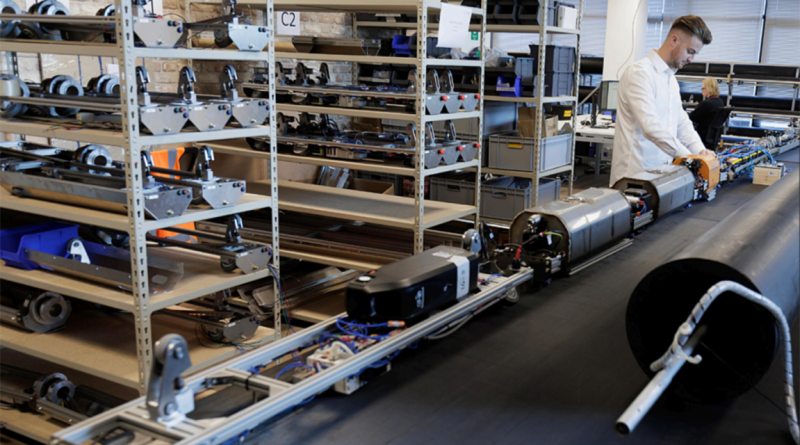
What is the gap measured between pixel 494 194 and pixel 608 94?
8.67 ft

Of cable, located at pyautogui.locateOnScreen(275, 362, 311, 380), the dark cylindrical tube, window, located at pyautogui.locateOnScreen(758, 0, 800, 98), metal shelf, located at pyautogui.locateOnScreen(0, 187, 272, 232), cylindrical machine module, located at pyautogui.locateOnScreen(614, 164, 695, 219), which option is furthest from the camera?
window, located at pyautogui.locateOnScreen(758, 0, 800, 98)

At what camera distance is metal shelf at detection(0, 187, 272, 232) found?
6.76 feet

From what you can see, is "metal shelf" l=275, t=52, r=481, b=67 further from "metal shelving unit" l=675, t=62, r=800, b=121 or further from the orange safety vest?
"metal shelving unit" l=675, t=62, r=800, b=121

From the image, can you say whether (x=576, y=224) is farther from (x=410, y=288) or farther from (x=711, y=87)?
(x=711, y=87)

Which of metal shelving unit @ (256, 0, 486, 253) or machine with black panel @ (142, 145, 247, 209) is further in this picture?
metal shelving unit @ (256, 0, 486, 253)

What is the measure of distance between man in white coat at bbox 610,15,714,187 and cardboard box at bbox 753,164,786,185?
0.38 metres

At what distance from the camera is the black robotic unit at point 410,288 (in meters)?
1.39

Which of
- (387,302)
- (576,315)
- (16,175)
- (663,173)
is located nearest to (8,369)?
(16,175)

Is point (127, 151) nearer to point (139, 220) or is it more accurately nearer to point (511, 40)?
point (139, 220)

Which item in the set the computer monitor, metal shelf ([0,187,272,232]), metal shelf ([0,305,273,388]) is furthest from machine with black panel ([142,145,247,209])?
the computer monitor

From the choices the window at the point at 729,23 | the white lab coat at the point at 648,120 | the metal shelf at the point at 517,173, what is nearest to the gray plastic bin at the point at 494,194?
the metal shelf at the point at 517,173

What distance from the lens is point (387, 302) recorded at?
1.40 m

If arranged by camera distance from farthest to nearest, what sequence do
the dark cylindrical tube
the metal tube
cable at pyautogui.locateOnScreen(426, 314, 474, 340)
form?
the dark cylindrical tube
cable at pyautogui.locateOnScreen(426, 314, 474, 340)
the metal tube

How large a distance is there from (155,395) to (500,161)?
366cm
